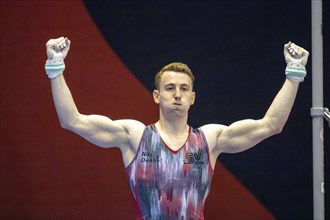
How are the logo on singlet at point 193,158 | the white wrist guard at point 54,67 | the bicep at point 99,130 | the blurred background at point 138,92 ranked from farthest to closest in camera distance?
the blurred background at point 138,92 < the logo on singlet at point 193,158 < the bicep at point 99,130 < the white wrist guard at point 54,67

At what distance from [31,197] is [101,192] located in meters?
0.56

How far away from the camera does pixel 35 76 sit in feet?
15.7

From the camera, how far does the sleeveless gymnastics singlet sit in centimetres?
331

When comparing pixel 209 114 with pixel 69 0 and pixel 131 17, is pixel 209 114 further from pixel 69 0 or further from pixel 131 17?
pixel 69 0

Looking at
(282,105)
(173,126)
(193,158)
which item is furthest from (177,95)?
(282,105)

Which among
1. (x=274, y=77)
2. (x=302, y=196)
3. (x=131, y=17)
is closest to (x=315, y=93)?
(x=274, y=77)

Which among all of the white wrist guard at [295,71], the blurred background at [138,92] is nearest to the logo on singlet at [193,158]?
the white wrist guard at [295,71]

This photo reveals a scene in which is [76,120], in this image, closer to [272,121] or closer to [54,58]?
[54,58]

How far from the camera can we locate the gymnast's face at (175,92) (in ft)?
11.2

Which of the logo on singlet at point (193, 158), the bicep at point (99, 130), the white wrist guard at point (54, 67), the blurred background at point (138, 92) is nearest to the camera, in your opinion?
the white wrist guard at point (54, 67)

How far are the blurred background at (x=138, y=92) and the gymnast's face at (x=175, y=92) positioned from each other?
117cm

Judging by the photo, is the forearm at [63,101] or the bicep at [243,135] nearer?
the forearm at [63,101]

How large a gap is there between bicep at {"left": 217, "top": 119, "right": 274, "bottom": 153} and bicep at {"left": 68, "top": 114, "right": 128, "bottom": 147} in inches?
23.1

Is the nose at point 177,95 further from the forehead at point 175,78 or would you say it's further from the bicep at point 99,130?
the bicep at point 99,130
